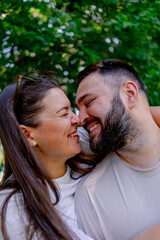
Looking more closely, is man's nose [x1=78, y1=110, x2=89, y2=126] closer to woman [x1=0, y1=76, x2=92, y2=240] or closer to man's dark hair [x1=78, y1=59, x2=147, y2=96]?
woman [x1=0, y1=76, x2=92, y2=240]

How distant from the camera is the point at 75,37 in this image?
309 cm

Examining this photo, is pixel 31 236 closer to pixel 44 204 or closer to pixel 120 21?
pixel 44 204

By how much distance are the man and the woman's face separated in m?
0.20

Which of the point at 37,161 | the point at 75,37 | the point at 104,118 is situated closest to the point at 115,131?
the point at 104,118

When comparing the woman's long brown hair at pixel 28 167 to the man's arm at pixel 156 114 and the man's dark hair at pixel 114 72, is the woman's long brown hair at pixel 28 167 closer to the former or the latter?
the man's dark hair at pixel 114 72

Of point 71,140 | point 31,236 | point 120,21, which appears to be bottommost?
point 31,236

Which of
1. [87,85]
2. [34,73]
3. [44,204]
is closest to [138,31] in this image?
[87,85]

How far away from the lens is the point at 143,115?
97.0 inches

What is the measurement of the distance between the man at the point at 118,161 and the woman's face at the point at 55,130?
0.20 meters

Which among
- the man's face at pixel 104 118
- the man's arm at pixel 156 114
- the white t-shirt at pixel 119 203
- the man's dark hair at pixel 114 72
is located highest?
the man's dark hair at pixel 114 72

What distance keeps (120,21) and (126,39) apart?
0.83 feet

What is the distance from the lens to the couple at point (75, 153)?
2.06 meters

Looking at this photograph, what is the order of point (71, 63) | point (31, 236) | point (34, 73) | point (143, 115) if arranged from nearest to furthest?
point (31, 236) → point (143, 115) → point (34, 73) → point (71, 63)

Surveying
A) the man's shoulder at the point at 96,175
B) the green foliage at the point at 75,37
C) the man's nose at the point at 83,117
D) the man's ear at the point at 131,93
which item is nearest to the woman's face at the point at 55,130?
the man's nose at the point at 83,117
